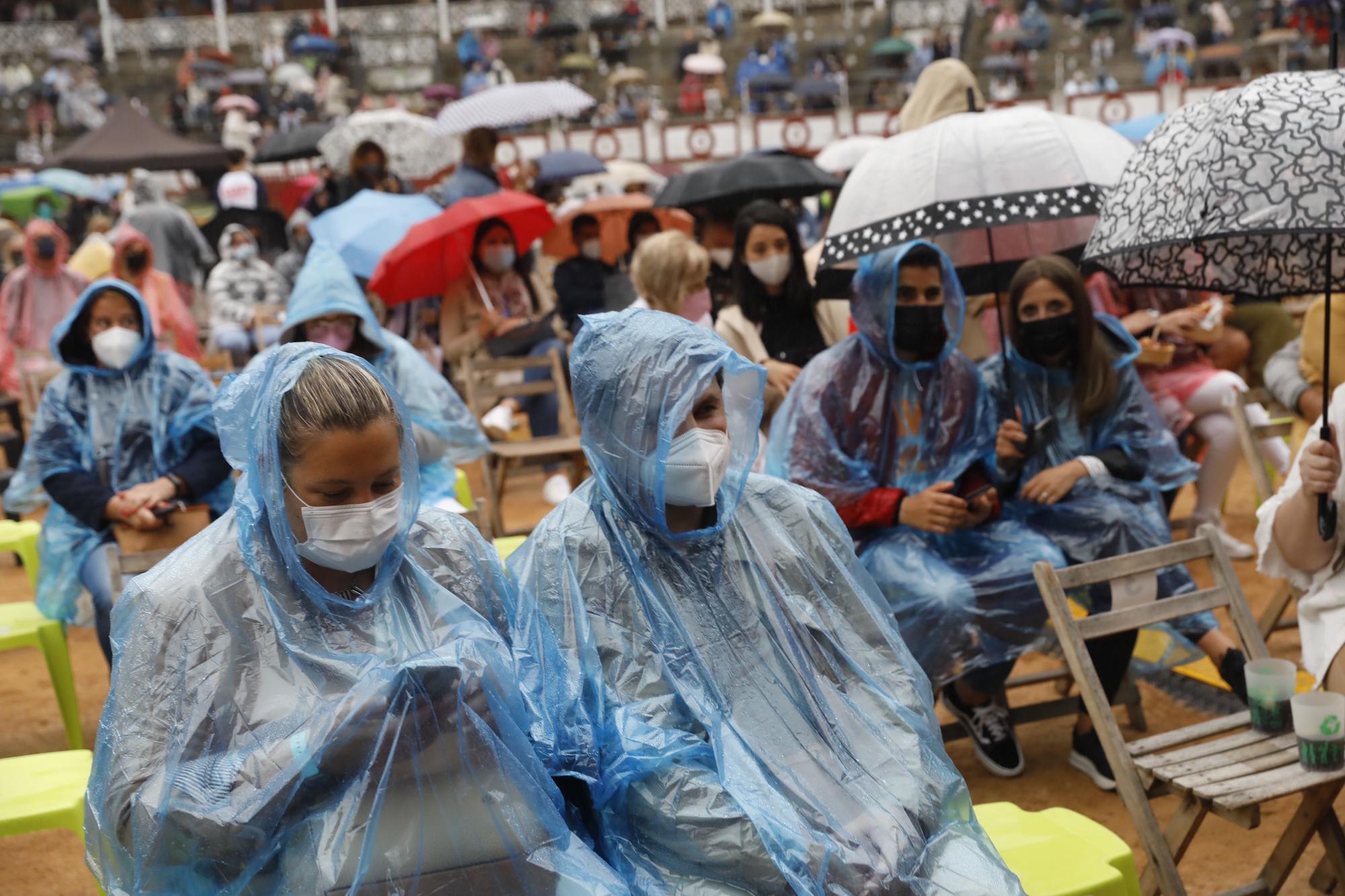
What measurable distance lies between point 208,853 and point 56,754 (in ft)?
5.75

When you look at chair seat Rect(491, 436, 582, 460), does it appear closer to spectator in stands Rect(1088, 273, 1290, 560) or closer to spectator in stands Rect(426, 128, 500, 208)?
spectator in stands Rect(426, 128, 500, 208)

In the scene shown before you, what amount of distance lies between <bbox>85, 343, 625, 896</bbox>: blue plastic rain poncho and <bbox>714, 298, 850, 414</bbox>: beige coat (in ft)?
10.1

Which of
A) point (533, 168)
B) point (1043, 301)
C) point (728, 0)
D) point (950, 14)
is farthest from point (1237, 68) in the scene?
point (1043, 301)

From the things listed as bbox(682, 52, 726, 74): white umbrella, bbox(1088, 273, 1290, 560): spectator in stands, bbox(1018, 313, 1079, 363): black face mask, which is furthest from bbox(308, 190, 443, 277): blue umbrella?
bbox(682, 52, 726, 74): white umbrella

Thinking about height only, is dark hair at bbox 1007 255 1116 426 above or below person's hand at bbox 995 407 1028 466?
above

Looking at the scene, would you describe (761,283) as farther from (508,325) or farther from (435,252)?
(435,252)

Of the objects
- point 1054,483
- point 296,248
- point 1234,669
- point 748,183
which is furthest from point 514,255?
point 296,248

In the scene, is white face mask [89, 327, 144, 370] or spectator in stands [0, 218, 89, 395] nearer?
white face mask [89, 327, 144, 370]

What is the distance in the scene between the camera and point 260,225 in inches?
547

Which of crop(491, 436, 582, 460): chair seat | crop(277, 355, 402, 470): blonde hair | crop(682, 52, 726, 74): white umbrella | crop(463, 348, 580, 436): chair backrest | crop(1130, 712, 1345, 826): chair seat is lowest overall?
crop(491, 436, 582, 460): chair seat

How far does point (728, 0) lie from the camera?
32281 millimetres

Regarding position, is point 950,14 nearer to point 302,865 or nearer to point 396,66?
point 396,66

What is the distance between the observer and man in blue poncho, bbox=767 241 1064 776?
389 cm

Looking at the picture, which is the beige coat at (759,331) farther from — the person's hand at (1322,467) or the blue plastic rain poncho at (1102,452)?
the person's hand at (1322,467)
